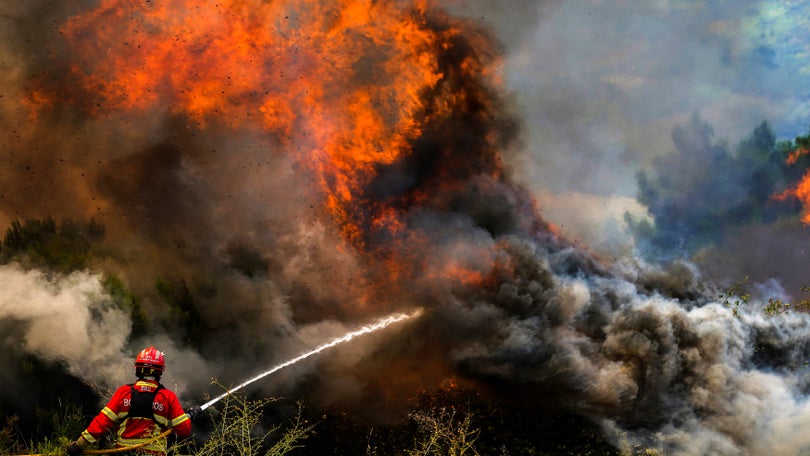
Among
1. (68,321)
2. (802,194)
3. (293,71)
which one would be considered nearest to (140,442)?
(68,321)

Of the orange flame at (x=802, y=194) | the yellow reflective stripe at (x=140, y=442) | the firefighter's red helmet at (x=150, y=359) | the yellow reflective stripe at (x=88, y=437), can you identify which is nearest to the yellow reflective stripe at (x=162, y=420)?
the yellow reflective stripe at (x=140, y=442)

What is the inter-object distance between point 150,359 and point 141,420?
88 cm

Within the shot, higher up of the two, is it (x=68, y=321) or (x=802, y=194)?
(x=802, y=194)

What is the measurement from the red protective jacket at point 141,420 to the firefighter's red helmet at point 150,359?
0.76ft

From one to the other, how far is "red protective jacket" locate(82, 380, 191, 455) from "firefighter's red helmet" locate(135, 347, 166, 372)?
0.76 ft

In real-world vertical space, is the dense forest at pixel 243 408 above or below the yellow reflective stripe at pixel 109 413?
above

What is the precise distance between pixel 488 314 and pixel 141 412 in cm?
1051

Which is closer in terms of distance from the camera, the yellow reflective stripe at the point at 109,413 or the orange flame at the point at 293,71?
the yellow reflective stripe at the point at 109,413

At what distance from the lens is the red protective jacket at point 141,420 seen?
10492 mm

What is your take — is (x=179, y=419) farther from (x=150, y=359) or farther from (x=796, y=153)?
(x=796, y=153)

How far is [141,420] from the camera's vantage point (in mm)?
10836

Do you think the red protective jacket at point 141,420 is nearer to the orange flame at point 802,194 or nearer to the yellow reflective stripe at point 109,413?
the yellow reflective stripe at point 109,413

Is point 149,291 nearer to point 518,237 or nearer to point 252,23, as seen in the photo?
point 252,23

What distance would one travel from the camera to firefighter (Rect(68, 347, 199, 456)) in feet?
34.6
